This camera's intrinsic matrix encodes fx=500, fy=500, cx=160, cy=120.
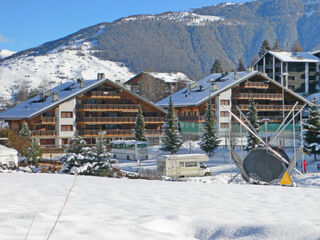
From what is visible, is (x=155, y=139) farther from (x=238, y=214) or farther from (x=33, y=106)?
(x=238, y=214)

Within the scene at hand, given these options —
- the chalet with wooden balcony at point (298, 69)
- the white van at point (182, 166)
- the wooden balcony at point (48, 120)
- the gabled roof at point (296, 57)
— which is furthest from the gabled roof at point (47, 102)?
the gabled roof at point (296, 57)

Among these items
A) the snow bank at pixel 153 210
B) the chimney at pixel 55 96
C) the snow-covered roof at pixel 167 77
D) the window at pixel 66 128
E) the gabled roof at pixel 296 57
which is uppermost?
the snow-covered roof at pixel 167 77

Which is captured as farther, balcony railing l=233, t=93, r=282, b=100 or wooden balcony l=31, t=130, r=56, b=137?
balcony railing l=233, t=93, r=282, b=100

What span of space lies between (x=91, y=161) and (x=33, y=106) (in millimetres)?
40034

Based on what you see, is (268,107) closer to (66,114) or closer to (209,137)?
(209,137)

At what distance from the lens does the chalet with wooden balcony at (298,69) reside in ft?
298

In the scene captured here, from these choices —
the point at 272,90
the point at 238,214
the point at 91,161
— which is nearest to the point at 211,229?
the point at 238,214

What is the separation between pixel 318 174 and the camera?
36562mm

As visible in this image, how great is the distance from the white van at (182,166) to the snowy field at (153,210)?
875 inches

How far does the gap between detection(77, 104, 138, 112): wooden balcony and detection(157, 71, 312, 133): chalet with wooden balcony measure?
6765mm

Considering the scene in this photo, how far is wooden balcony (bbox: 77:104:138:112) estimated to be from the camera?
209 feet

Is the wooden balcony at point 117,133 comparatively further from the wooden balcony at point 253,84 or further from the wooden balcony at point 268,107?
the wooden balcony at point 253,84

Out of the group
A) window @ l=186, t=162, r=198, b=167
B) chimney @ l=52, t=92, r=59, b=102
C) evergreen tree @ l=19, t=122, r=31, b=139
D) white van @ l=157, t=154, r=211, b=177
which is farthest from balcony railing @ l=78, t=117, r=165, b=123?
window @ l=186, t=162, r=198, b=167

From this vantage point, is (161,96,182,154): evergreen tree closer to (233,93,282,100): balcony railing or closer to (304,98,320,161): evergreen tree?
(304,98,320,161): evergreen tree
